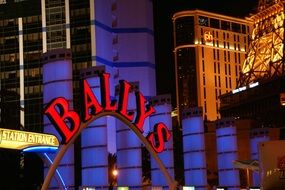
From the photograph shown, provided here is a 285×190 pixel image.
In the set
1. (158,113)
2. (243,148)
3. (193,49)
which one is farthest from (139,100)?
(193,49)

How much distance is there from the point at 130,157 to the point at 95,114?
11.2m

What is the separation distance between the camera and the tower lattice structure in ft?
381

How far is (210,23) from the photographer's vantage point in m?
188

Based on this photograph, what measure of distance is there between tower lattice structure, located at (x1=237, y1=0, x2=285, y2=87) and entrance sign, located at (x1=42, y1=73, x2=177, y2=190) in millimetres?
80787

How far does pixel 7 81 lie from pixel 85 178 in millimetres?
78691

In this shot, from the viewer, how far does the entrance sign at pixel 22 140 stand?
25.2 meters

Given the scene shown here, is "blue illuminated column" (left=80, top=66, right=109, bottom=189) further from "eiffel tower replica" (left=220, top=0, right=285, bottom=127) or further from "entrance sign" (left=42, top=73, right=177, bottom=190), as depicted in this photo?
"eiffel tower replica" (left=220, top=0, right=285, bottom=127)

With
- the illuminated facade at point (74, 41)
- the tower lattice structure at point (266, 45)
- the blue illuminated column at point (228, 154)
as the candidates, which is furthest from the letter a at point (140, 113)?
the tower lattice structure at point (266, 45)

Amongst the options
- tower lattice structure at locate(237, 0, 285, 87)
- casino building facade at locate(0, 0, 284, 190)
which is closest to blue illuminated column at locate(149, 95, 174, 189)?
casino building facade at locate(0, 0, 284, 190)

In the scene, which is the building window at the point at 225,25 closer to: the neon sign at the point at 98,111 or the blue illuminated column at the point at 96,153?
the neon sign at the point at 98,111

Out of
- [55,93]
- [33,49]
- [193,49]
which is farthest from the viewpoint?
[193,49]

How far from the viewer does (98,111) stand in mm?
28328

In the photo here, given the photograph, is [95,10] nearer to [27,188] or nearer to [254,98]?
[254,98]

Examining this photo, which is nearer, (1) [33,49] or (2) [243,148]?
(2) [243,148]
